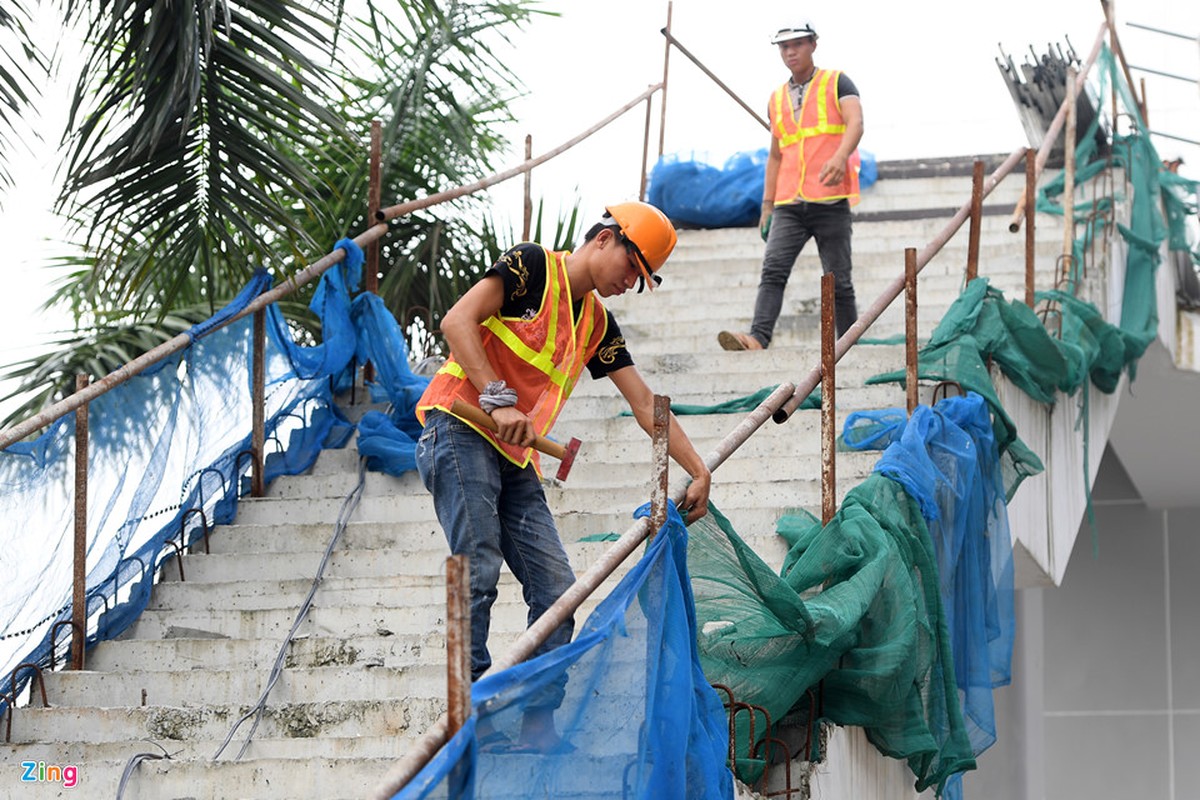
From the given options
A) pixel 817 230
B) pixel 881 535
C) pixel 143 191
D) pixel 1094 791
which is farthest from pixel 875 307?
pixel 1094 791

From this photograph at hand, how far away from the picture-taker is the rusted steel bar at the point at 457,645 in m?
3.23

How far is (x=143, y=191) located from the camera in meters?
6.85

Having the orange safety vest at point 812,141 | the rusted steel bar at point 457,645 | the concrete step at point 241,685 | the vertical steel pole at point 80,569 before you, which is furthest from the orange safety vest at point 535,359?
the orange safety vest at point 812,141

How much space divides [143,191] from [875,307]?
285cm

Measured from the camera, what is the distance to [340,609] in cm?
643

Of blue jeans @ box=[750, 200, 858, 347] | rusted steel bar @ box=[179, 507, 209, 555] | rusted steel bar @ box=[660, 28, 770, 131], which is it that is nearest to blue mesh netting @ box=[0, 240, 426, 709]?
rusted steel bar @ box=[179, 507, 209, 555]

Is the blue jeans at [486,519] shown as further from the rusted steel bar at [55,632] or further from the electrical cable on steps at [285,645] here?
the rusted steel bar at [55,632]

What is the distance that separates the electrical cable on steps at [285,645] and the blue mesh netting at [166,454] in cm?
28

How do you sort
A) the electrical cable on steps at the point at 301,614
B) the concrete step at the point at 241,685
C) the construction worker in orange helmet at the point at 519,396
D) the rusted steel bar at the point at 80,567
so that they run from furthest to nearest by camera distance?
the rusted steel bar at the point at 80,567
the concrete step at the point at 241,685
the electrical cable on steps at the point at 301,614
the construction worker in orange helmet at the point at 519,396

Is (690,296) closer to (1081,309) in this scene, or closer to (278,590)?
(1081,309)

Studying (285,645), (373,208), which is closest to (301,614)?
(285,645)

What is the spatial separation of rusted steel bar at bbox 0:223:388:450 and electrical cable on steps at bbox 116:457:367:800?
0.82 meters

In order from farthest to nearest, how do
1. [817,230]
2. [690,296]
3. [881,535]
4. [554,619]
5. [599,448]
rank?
[690,296] < [817,230] < [599,448] < [881,535] < [554,619]

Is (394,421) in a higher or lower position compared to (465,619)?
higher
